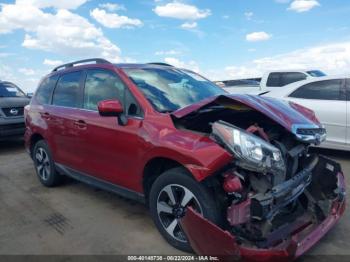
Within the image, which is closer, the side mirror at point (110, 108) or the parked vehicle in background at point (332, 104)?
the side mirror at point (110, 108)

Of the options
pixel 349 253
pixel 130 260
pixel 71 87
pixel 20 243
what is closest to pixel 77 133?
pixel 71 87

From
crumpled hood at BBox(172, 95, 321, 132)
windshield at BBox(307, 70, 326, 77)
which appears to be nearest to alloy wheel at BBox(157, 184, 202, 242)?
crumpled hood at BBox(172, 95, 321, 132)

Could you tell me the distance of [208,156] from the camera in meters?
2.88

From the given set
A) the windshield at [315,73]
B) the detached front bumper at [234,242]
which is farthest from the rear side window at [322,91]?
the windshield at [315,73]

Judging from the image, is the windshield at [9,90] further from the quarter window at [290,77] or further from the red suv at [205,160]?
the quarter window at [290,77]

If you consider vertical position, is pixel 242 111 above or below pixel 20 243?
above

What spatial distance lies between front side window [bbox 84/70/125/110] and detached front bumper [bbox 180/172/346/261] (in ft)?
5.41

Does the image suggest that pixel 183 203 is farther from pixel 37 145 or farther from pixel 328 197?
pixel 37 145

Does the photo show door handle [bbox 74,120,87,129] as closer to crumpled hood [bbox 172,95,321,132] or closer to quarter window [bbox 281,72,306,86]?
crumpled hood [bbox 172,95,321,132]

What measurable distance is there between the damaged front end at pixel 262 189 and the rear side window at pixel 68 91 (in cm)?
195

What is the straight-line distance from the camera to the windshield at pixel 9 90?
962 cm

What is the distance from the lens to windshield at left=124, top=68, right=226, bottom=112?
3735mm

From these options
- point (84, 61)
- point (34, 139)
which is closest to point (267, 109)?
point (84, 61)

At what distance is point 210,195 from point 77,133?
2151 mm
